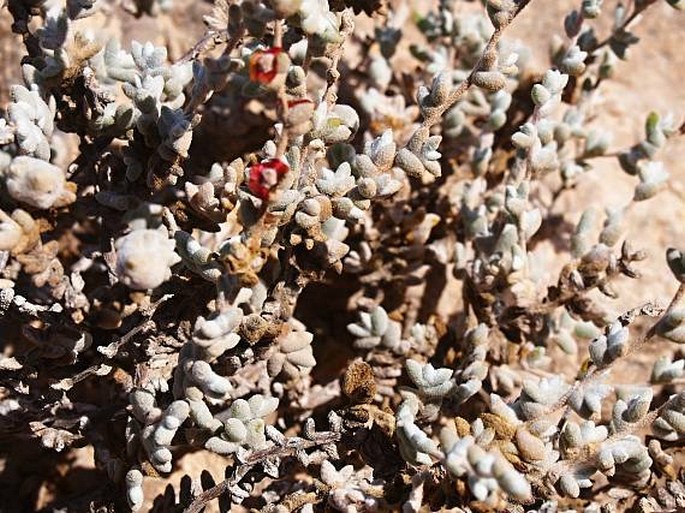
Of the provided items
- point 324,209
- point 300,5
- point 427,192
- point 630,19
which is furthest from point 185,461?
point 630,19

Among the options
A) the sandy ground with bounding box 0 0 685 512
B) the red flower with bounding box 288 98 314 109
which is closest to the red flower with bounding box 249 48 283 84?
the red flower with bounding box 288 98 314 109

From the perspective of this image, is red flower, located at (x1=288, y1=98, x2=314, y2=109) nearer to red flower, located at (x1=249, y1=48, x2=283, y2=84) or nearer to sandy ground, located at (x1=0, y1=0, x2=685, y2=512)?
red flower, located at (x1=249, y1=48, x2=283, y2=84)

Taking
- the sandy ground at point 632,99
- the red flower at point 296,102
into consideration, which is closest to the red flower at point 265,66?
the red flower at point 296,102

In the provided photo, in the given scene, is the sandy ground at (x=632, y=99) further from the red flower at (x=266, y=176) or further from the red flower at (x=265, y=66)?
the red flower at (x=265, y=66)

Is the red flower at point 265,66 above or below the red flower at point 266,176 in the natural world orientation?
above

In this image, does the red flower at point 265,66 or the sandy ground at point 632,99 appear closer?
the red flower at point 265,66

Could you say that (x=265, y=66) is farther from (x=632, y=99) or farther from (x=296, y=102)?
(x=632, y=99)

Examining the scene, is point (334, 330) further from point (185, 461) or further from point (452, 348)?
point (185, 461)
